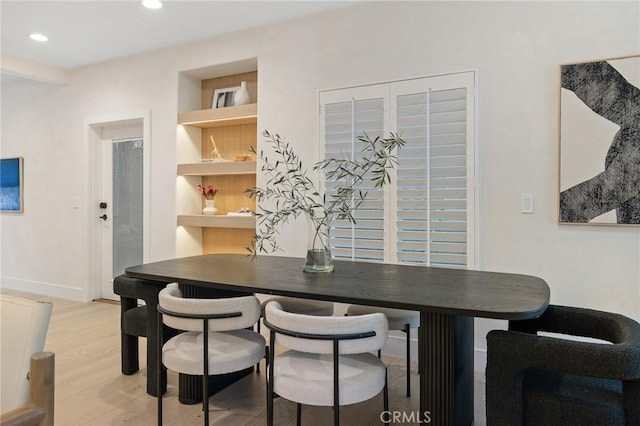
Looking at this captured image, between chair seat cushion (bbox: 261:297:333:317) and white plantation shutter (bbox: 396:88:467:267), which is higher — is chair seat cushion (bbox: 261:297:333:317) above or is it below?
below

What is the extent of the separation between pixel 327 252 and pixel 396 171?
1.05 metres

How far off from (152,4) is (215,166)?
4.69 ft

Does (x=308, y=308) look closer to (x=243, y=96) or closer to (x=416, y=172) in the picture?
(x=416, y=172)

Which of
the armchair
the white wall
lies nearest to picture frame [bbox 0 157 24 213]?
the white wall

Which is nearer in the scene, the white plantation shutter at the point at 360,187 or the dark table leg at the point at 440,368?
the dark table leg at the point at 440,368

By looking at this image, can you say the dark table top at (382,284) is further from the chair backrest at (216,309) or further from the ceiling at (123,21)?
the ceiling at (123,21)

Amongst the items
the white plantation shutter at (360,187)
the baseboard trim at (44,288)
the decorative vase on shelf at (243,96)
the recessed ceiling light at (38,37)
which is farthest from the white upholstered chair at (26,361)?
the baseboard trim at (44,288)

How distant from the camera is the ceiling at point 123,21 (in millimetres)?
3338

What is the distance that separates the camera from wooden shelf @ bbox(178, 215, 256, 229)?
3.83 metres

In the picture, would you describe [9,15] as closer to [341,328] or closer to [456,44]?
[456,44]

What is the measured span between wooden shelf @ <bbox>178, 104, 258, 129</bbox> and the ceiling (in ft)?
2.30

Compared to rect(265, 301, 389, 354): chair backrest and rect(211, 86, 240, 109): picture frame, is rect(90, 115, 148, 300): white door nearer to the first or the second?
rect(211, 86, 240, 109): picture frame

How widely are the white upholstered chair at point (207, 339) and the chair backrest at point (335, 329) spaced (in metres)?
0.30

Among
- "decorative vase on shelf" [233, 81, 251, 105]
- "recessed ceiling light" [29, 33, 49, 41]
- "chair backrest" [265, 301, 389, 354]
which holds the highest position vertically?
"recessed ceiling light" [29, 33, 49, 41]
